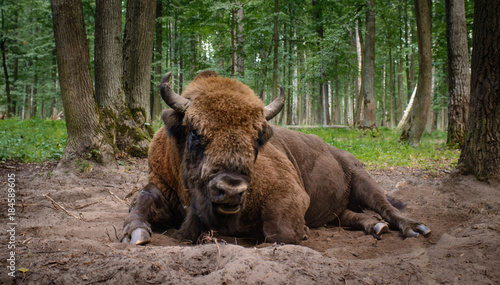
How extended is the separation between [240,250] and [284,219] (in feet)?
3.69

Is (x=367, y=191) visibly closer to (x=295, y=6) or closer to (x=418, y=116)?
(x=418, y=116)

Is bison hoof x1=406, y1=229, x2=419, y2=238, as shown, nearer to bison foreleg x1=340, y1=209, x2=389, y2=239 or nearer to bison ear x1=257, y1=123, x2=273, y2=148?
bison foreleg x1=340, y1=209, x2=389, y2=239

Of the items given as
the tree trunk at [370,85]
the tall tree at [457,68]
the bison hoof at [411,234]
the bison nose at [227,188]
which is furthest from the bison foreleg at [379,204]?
the tree trunk at [370,85]

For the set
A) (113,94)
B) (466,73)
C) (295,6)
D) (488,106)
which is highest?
(295,6)

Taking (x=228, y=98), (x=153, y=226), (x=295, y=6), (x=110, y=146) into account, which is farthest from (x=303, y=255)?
(x=295, y=6)

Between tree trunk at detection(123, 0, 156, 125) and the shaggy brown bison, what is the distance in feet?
14.8

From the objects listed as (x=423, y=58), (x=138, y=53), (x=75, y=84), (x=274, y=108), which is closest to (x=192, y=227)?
(x=274, y=108)

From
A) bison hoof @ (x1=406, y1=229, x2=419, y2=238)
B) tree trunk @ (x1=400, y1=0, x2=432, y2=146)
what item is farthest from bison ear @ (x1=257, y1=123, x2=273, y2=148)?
tree trunk @ (x1=400, y1=0, x2=432, y2=146)

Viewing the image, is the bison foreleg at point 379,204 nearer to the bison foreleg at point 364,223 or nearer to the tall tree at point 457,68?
the bison foreleg at point 364,223

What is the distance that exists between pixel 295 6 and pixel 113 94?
16347 mm

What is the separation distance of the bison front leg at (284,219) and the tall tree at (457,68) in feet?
26.6

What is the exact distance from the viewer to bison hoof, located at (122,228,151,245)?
116 inches

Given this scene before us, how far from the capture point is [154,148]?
13.4 ft

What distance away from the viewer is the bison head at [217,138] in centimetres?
255
